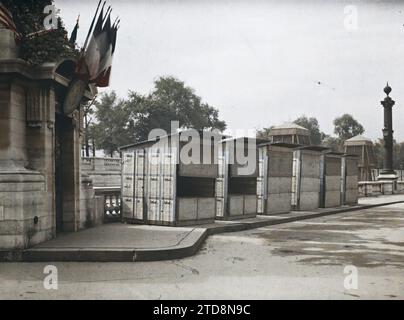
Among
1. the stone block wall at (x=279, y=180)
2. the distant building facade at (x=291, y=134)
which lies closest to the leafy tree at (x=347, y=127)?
the distant building facade at (x=291, y=134)

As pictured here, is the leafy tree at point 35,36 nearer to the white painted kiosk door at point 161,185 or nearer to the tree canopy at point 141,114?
the white painted kiosk door at point 161,185

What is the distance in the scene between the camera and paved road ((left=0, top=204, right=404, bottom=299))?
5.66m

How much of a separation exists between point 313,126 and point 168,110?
4804 cm

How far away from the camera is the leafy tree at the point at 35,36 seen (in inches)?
337

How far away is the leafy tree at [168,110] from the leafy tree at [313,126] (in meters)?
29.6

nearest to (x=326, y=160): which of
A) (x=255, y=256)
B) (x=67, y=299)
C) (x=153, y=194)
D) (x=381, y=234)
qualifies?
(x=381, y=234)

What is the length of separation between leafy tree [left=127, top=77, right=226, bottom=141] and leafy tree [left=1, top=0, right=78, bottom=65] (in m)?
50.8

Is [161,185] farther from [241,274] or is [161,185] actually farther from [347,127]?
[347,127]

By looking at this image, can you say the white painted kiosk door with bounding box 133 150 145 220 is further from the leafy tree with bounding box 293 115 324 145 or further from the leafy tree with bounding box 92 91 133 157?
the leafy tree with bounding box 293 115 324 145

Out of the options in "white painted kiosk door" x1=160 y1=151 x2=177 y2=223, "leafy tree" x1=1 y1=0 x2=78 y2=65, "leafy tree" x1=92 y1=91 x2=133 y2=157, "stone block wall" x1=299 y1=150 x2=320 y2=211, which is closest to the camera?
"leafy tree" x1=1 y1=0 x2=78 y2=65

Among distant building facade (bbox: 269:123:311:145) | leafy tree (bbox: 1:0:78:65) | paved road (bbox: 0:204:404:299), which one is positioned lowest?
paved road (bbox: 0:204:404:299)

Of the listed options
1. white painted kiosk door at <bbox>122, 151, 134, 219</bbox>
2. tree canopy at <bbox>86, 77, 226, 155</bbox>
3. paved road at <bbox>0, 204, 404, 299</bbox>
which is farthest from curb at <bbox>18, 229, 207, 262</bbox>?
tree canopy at <bbox>86, 77, 226, 155</bbox>

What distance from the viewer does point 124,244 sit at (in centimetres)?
841

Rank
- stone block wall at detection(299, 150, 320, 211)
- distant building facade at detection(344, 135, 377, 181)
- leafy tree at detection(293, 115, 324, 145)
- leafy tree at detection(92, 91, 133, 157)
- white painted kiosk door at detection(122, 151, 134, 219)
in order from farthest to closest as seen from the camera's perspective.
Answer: leafy tree at detection(293, 115, 324, 145) → leafy tree at detection(92, 91, 133, 157) → distant building facade at detection(344, 135, 377, 181) → stone block wall at detection(299, 150, 320, 211) → white painted kiosk door at detection(122, 151, 134, 219)
